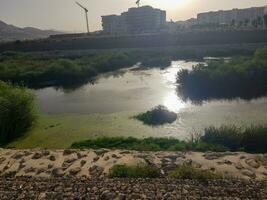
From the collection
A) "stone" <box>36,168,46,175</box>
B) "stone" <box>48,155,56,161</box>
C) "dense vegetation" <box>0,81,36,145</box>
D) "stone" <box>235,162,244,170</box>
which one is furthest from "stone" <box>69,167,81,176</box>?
"dense vegetation" <box>0,81,36,145</box>

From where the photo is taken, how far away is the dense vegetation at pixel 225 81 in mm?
30891

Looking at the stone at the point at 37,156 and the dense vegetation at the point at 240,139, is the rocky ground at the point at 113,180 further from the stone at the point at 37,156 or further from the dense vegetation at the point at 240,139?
the dense vegetation at the point at 240,139

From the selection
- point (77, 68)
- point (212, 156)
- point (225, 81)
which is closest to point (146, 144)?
point (212, 156)

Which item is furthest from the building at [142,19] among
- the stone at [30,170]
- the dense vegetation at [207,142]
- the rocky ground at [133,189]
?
the rocky ground at [133,189]

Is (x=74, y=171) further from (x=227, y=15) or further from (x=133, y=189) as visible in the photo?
(x=227, y=15)

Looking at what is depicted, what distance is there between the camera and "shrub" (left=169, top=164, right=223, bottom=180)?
1143cm

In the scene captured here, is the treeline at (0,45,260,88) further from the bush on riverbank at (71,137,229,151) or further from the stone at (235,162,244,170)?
the stone at (235,162,244,170)

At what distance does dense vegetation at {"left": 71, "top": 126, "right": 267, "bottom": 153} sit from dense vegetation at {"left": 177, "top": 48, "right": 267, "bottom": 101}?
1241 centimetres

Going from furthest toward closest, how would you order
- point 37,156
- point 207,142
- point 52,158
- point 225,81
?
1. point 225,81
2. point 207,142
3. point 37,156
4. point 52,158

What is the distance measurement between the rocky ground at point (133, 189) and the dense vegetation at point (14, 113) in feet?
29.3

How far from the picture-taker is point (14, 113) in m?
20.9

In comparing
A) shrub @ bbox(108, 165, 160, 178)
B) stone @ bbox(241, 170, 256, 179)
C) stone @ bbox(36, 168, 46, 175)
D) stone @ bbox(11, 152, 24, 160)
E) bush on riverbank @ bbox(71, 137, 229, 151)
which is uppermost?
shrub @ bbox(108, 165, 160, 178)

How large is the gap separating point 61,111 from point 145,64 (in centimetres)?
2682

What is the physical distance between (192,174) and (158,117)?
11.3 m
